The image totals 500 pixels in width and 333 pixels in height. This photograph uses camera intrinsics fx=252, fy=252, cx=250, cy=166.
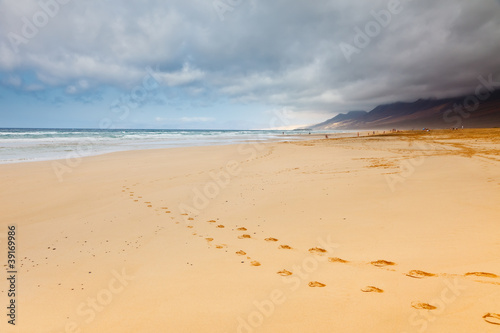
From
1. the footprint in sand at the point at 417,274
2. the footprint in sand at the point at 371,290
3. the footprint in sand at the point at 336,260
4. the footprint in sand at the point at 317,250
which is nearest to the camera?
the footprint in sand at the point at 371,290

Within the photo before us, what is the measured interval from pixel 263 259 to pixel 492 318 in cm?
272

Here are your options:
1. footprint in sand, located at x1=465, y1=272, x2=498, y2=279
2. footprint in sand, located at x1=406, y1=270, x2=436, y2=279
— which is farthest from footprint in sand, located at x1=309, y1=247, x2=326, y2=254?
footprint in sand, located at x1=465, y1=272, x2=498, y2=279

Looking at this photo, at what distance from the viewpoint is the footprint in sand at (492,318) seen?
2455 millimetres

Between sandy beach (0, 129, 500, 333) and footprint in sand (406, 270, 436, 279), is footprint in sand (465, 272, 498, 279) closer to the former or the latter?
sandy beach (0, 129, 500, 333)

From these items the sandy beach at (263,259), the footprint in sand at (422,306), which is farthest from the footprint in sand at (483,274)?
the footprint in sand at (422,306)

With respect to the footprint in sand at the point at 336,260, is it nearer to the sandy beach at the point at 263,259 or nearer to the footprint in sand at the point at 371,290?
the sandy beach at the point at 263,259

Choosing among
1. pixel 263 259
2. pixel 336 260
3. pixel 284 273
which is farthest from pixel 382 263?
pixel 263 259

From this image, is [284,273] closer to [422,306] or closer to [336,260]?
[336,260]

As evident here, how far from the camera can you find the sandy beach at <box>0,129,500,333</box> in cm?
279

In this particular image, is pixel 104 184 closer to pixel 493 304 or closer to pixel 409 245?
pixel 409 245

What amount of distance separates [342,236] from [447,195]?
4064 mm

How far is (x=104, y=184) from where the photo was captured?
32.1 feet

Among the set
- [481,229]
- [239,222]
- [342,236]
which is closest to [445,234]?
[481,229]

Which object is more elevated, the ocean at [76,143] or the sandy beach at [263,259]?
the ocean at [76,143]
